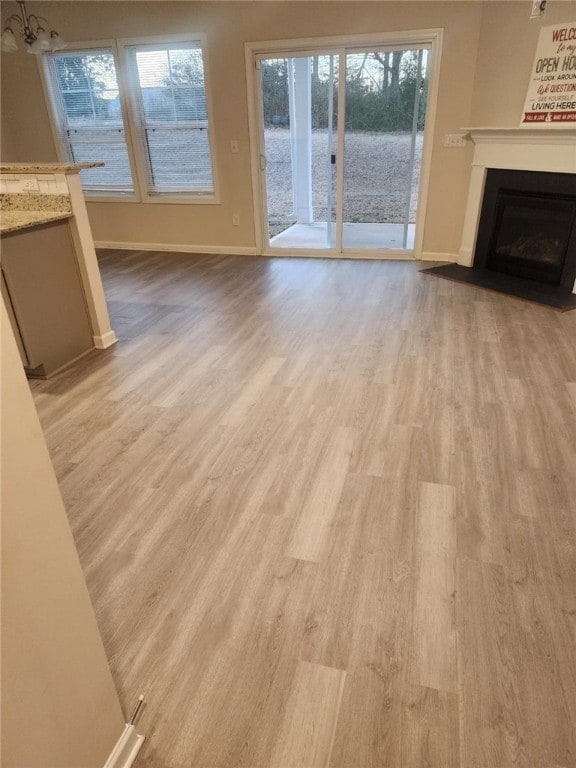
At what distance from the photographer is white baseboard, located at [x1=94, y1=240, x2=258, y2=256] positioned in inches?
223

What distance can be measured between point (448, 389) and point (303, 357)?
3.08 ft

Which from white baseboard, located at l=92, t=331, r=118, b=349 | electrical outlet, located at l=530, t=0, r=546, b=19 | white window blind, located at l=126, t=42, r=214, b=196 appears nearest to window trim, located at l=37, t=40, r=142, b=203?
white window blind, located at l=126, t=42, r=214, b=196

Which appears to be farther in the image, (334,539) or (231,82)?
(231,82)

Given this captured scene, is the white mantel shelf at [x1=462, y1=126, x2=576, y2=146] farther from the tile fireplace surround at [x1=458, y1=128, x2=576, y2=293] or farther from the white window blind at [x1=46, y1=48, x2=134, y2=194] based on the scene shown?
the white window blind at [x1=46, y1=48, x2=134, y2=194]

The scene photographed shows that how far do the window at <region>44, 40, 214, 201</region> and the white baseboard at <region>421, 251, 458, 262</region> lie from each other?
2596mm

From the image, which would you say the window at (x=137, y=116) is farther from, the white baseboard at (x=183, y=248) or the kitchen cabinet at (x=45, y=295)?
the kitchen cabinet at (x=45, y=295)

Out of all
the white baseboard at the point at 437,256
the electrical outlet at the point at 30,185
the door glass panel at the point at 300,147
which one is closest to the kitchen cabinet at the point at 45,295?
the electrical outlet at the point at 30,185

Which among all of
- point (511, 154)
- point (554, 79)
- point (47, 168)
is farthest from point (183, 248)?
point (554, 79)

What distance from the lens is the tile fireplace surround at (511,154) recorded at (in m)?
3.75

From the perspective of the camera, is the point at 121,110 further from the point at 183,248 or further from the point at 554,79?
the point at 554,79

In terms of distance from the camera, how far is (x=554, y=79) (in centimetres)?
370

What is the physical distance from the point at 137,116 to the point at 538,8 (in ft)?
13.3

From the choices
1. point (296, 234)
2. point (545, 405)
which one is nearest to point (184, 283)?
point (296, 234)

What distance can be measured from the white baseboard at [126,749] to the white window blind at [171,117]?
5.43 meters
